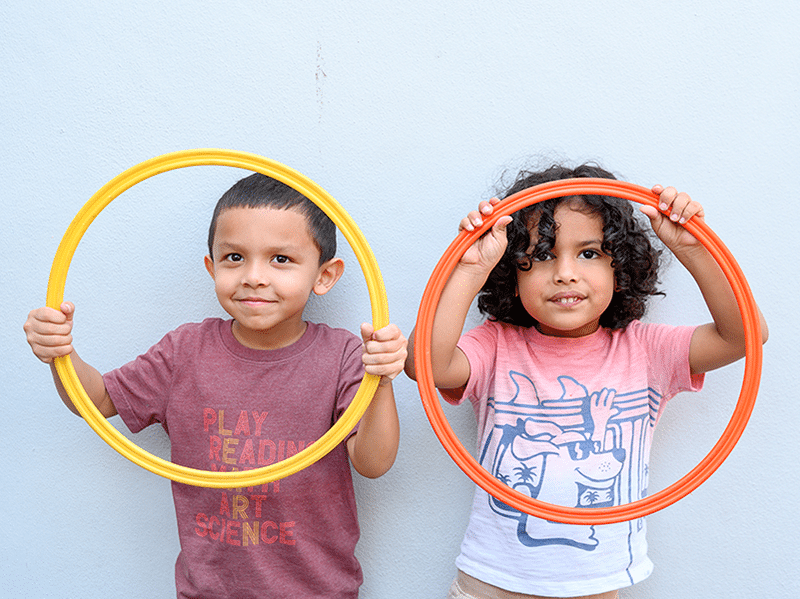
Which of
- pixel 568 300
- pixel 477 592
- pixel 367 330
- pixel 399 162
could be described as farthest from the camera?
pixel 399 162

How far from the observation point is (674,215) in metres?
1.24

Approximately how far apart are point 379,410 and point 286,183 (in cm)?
45

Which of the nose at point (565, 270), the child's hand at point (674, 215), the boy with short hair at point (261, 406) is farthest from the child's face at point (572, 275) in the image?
the boy with short hair at point (261, 406)

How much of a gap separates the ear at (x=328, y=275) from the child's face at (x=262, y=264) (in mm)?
39

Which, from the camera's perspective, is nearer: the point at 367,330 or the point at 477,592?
the point at 367,330

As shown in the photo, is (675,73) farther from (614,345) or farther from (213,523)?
(213,523)

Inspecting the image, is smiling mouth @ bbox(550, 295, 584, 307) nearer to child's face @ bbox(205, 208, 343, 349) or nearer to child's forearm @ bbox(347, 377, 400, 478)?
child's forearm @ bbox(347, 377, 400, 478)

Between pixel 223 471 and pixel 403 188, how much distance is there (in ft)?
2.32

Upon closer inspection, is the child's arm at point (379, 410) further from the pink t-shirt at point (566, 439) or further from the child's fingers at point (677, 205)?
the child's fingers at point (677, 205)

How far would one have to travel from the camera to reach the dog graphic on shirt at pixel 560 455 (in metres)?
1.35

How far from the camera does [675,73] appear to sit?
4.93 feet

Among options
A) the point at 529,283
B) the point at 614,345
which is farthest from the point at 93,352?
the point at 614,345

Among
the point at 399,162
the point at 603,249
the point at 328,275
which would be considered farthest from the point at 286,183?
the point at 603,249

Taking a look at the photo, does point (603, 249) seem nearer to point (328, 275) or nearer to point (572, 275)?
point (572, 275)
